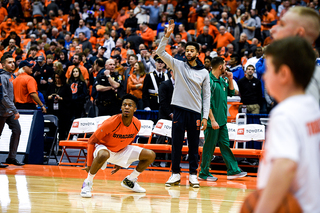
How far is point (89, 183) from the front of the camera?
4918mm

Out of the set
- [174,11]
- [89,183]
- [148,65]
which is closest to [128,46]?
[148,65]

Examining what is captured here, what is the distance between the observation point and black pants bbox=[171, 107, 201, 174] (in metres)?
5.96

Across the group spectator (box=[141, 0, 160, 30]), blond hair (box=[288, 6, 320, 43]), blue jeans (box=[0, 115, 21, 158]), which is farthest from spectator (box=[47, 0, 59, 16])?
blond hair (box=[288, 6, 320, 43])

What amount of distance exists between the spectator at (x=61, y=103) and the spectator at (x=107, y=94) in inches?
40.3

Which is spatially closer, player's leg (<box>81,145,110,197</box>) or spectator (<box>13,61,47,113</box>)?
player's leg (<box>81,145,110,197</box>)

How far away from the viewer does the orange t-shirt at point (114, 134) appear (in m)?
5.12

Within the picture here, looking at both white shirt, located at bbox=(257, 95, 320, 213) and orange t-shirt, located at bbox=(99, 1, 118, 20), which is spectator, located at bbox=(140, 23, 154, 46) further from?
white shirt, located at bbox=(257, 95, 320, 213)

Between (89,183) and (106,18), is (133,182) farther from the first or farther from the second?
(106,18)

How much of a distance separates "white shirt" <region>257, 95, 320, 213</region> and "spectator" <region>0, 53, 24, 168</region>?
277 inches

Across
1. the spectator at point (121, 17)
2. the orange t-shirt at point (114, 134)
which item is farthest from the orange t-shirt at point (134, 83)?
the spectator at point (121, 17)

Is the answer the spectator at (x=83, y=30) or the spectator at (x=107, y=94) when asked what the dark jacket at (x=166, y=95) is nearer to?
the spectator at (x=107, y=94)

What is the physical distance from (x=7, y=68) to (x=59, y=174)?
2510 mm

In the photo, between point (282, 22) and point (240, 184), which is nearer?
point (282, 22)

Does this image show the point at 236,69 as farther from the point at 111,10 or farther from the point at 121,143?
the point at 111,10
